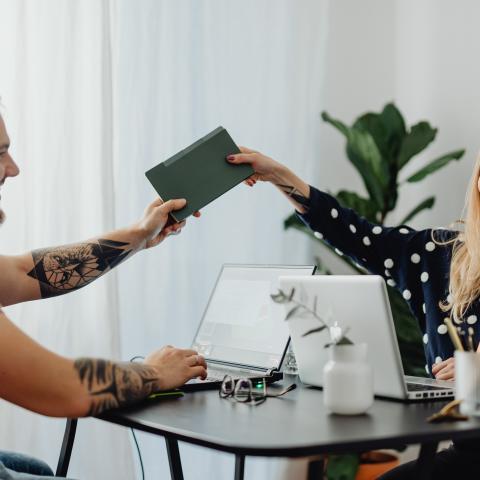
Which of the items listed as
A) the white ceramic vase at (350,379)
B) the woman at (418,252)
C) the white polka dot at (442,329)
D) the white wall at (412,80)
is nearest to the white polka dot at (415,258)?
the woman at (418,252)

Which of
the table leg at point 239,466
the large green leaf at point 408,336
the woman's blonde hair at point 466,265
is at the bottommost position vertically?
the table leg at point 239,466

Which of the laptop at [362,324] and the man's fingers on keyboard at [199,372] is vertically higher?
the laptop at [362,324]

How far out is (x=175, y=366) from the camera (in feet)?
4.26

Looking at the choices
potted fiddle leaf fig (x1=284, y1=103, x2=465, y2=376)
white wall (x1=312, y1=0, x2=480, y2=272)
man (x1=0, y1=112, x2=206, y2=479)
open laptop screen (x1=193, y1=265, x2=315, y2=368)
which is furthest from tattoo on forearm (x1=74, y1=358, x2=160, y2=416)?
white wall (x1=312, y1=0, x2=480, y2=272)

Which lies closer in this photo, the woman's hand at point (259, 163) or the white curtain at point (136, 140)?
the woman's hand at point (259, 163)

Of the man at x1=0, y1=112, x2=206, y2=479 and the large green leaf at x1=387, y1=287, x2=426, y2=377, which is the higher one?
the man at x1=0, y1=112, x2=206, y2=479

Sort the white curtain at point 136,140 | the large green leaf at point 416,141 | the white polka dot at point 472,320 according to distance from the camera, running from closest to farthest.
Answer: the white polka dot at point 472,320 → the white curtain at point 136,140 → the large green leaf at point 416,141

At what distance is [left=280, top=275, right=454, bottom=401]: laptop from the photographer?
121 cm

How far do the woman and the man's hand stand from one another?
50 centimetres

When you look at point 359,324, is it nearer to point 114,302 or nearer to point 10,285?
point 10,285

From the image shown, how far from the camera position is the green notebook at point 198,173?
62.9 inches

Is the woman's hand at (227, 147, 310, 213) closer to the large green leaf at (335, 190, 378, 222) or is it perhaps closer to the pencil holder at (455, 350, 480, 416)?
the pencil holder at (455, 350, 480, 416)

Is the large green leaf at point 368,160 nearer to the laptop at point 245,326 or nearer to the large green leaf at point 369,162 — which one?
the large green leaf at point 369,162

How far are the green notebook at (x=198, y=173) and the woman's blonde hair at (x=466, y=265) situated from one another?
54cm
